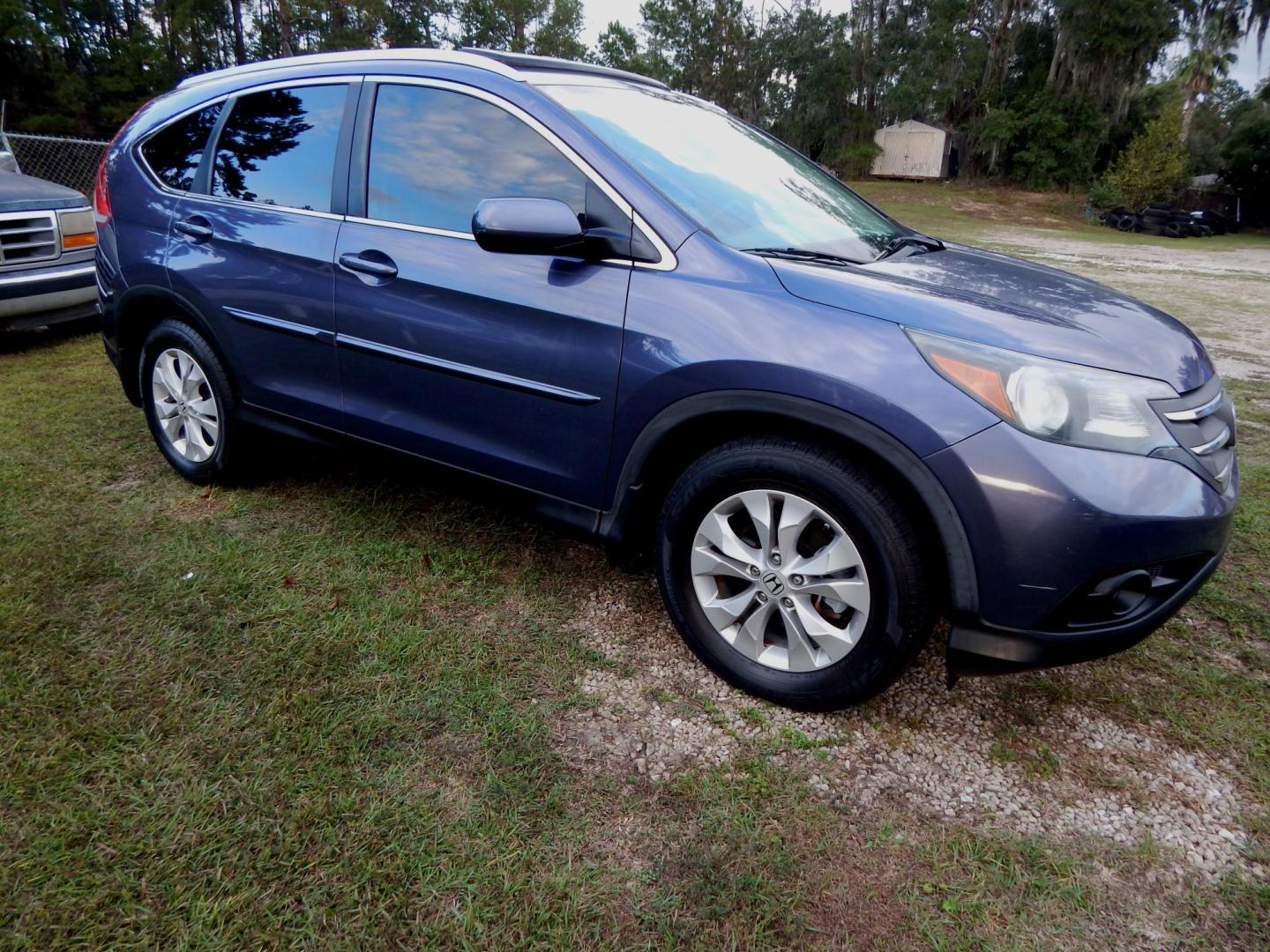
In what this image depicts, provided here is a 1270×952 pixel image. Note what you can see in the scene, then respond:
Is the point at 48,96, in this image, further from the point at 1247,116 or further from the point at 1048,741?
the point at 1247,116

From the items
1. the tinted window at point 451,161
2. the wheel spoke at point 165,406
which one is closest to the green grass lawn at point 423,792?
the wheel spoke at point 165,406

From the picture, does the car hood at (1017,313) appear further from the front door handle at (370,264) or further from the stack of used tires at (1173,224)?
the stack of used tires at (1173,224)

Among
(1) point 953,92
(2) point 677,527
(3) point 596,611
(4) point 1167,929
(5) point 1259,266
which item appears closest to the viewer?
(4) point 1167,929

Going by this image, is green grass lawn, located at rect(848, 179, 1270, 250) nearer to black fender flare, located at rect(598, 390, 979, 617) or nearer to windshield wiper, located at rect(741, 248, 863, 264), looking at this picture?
windshield wiper, located at rect(741, 248, 863, 264)

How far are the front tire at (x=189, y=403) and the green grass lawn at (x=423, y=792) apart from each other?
0.51 m

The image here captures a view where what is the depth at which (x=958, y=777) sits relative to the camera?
214 centimetres

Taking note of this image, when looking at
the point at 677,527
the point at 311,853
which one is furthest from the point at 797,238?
the point at 311,853

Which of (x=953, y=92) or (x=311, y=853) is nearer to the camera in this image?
(x=311, y=853)

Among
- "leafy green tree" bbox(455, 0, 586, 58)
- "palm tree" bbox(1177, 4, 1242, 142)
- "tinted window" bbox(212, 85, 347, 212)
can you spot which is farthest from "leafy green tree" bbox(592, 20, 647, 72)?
"tinted window" bbox(212, 85, 347, 212)

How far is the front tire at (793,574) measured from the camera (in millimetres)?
2072

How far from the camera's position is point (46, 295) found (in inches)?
226

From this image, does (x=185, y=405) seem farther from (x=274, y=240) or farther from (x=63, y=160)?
(x=63, y=160)

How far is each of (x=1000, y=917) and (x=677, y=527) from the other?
1.25 meters

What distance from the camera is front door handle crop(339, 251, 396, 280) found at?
9.00ft
